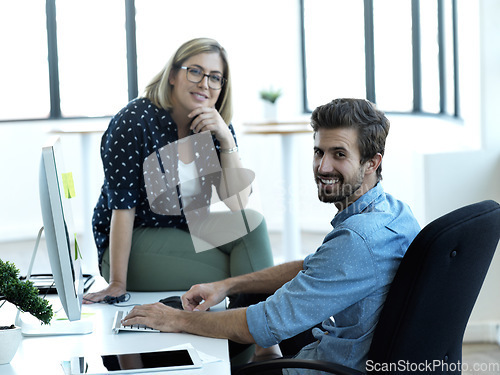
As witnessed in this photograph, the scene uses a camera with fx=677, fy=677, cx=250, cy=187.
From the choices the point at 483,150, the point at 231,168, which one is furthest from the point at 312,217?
the point at 231,168

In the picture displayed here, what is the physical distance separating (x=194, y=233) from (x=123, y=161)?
1.00ft

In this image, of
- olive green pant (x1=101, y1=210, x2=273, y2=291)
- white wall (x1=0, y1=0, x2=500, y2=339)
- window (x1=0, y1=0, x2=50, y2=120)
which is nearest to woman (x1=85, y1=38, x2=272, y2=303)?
olive green pant (x1=101, y1=210, x2=273, y2=291)

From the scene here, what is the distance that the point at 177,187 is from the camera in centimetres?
211

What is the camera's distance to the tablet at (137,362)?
4.17 feet

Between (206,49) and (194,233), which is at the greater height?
(206,49)

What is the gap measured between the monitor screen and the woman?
0.44m

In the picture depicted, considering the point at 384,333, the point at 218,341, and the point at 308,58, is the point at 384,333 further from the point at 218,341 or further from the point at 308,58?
the point at 308,58

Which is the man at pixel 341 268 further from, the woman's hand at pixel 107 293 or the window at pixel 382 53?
the window at pixel 382 53

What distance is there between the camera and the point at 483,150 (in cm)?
325

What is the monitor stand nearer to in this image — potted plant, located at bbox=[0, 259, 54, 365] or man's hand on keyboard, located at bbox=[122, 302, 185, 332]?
man's hand on keyboard, located at bbox=[122, 302, 185, 332]

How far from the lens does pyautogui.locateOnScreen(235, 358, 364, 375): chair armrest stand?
1.35 m

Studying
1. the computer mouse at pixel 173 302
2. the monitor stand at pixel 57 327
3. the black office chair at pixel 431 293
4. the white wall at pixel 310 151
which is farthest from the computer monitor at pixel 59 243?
the white wall at pixel 310 151

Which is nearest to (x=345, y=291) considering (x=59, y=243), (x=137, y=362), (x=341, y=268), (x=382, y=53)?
(x=341, y=268)

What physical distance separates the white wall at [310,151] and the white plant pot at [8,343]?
6.54 feet
